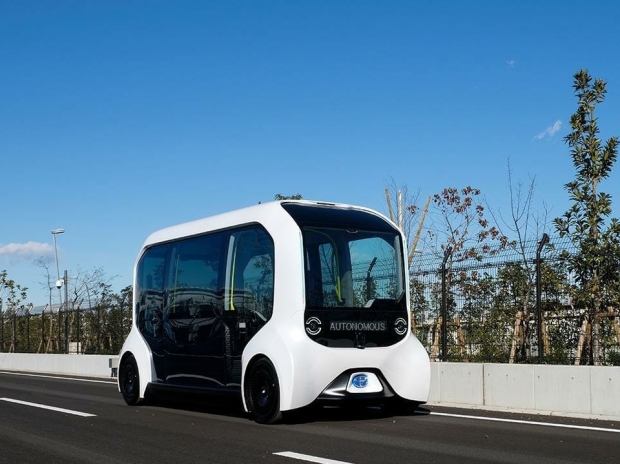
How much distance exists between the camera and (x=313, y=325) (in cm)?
1085

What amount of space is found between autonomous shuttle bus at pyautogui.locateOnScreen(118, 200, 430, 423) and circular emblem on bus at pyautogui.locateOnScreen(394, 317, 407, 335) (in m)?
0.02

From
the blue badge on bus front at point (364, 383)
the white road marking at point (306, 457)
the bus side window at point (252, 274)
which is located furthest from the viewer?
the bus side window at point (252, 274)

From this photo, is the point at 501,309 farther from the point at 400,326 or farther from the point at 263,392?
the point at 263,392

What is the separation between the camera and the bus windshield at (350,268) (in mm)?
11145

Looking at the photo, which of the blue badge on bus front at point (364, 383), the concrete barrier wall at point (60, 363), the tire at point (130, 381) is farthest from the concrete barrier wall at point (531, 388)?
the concrete barrier wall at point (60, 363)

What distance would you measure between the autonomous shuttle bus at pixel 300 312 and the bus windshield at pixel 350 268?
0.01 metres

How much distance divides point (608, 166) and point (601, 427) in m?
6.59

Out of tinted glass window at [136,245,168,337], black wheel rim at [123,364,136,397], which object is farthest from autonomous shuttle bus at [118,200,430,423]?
black wheel rim at [123,364,136,397]

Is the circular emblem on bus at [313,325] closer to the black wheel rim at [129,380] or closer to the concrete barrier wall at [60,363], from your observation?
the black wheel rim at [129,380]

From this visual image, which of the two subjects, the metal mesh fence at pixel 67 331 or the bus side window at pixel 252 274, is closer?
the bus side window at pixel 252 274

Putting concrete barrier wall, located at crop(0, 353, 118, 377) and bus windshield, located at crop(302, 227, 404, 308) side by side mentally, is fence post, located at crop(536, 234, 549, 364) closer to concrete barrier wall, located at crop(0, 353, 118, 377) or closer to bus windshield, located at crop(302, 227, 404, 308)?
bus windshield, located at crop(302, 227, 404, 308)

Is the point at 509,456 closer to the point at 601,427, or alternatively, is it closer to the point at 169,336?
the point at 601,427

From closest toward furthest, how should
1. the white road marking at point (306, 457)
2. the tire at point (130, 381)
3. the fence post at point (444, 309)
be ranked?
the white road marking at point (306, 457) < the tire at point (130, 381) < the fence post at point (444, 309)

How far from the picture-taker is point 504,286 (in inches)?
565
